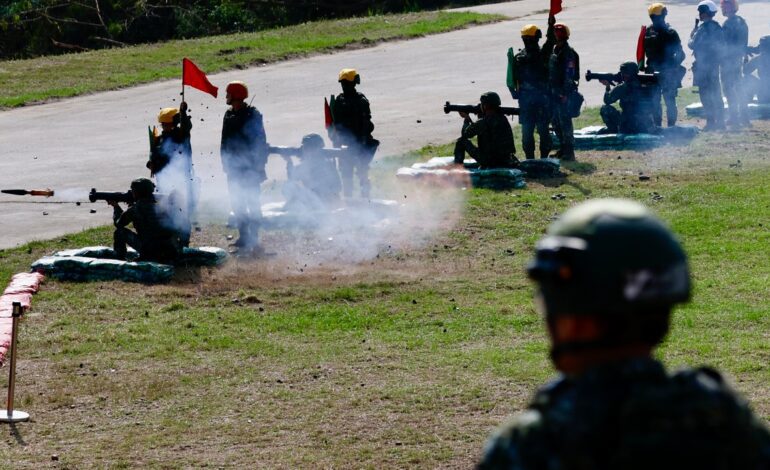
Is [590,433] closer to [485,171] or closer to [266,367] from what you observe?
[266,367]

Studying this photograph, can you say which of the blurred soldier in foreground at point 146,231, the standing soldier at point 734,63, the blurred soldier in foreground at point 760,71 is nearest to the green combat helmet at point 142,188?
the blurred soldier in foreground at point 146,231

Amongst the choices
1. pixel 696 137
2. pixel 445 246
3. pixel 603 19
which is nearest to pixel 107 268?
pixel 445 246

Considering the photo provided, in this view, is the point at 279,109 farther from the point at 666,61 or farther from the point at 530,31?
the point at 530,31

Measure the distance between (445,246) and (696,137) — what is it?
7.70 meters

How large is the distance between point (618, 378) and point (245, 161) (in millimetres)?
12806

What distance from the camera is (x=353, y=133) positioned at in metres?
16.8

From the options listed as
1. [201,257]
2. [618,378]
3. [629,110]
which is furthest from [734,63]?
[618,378]

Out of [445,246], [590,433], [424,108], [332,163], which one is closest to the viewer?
[590,433]

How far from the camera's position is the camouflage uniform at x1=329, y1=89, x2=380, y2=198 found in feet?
54.8

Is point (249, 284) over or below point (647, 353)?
below

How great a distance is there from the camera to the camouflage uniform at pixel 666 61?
21.3 meters

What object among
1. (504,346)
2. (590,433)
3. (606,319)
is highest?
(606,319)

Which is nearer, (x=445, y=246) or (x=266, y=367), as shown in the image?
(x=266, y=367)

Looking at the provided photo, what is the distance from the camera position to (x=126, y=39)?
36.8 meters
